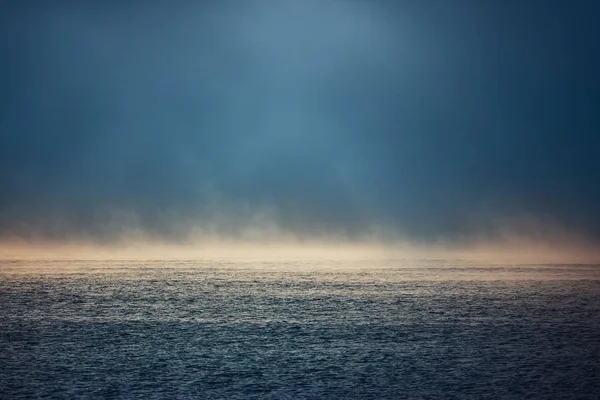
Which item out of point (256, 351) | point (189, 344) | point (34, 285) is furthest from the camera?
point (34, 285)

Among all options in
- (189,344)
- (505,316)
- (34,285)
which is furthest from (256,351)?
(34,285)

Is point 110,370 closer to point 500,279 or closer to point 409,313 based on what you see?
point 409,313

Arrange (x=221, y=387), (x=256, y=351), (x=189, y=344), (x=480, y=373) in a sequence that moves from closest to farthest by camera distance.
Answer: (x=221, y=387)
(x=480, y=373)
(x=256, y=351)
(x=189, y=344)

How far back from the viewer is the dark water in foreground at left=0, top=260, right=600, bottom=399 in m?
26.5

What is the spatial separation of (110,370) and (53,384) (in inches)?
128

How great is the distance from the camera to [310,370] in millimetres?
29578

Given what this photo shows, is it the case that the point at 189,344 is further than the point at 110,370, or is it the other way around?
the point at 189,344

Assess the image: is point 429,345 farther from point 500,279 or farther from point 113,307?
point 500,279

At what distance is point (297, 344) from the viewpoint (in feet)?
120

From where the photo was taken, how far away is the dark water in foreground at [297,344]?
86.9ft

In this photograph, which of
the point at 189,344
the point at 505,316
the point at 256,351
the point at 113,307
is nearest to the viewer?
the point at 256,351

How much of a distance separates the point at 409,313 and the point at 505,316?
7.67 metres

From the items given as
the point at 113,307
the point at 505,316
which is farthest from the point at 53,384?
the point at 505,316

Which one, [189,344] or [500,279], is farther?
[500,279]
